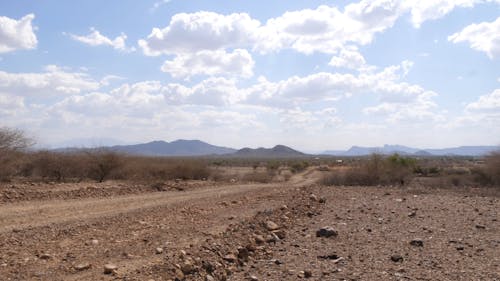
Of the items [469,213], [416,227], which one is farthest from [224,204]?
[469,213]

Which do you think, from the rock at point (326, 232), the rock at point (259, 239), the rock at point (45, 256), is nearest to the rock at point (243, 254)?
the rock at point (259, 239)

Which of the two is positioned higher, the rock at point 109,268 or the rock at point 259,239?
the rock at point 109,268

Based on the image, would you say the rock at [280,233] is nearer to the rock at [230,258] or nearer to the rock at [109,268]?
the rock at [230,258]

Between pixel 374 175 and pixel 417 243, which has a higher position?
pixel 374 175

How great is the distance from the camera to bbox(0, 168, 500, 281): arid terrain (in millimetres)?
8719

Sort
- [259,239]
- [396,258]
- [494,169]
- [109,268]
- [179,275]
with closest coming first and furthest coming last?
[109,268], [179,275], [396,258], [259,239], [494,169]

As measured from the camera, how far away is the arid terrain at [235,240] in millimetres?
8719

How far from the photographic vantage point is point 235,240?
11297mm

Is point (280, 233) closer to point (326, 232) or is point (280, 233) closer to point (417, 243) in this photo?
point (326, 232)

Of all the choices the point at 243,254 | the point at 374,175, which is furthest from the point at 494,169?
the point at 243,254

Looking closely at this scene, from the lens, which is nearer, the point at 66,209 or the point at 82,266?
Result: the point at 82,266

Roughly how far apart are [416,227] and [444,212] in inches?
151

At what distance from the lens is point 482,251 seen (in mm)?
11469

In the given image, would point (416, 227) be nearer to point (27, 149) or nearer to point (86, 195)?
point (86, 195)
